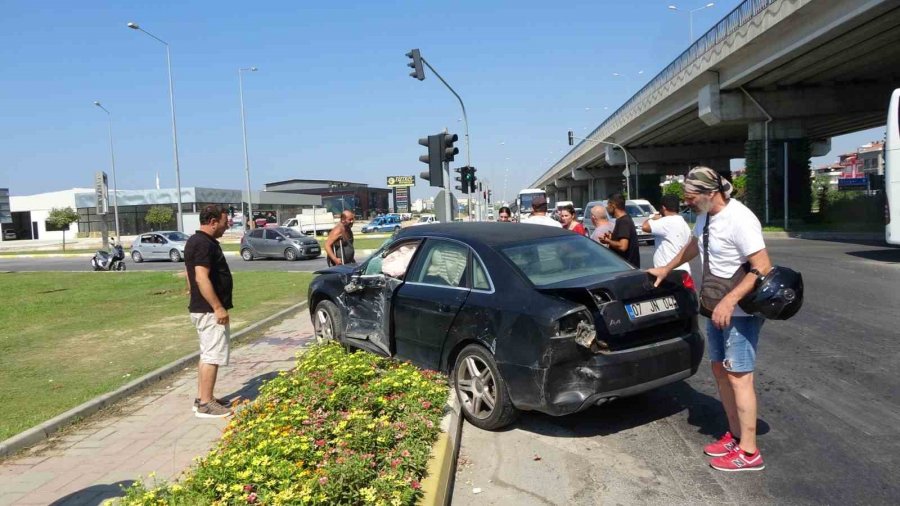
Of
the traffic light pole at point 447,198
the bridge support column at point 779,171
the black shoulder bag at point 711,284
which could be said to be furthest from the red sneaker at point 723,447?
the bridge support column at point 779,171

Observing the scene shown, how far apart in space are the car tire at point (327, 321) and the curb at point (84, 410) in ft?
5.07

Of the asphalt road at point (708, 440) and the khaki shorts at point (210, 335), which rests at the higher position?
the khaki shorts at point (210, 335)

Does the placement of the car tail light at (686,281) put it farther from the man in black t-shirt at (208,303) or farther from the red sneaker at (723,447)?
the man in black t-shirt at (208,303)

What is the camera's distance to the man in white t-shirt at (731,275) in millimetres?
A: 3889

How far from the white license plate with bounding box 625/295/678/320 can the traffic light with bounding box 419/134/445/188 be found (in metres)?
9.29

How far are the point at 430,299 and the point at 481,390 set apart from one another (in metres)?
0.94

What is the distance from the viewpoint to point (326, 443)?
3.93 metres

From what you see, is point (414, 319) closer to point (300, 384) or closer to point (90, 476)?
point (300, 384)

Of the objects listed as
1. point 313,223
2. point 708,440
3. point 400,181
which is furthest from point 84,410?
point 400,181

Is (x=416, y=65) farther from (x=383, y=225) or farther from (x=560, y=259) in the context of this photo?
(x=383, y=225)

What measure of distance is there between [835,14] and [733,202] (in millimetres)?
19475

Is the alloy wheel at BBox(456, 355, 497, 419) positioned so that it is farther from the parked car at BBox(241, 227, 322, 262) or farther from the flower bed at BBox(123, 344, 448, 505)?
the parked car at BBox(241, 227, 322, 262)

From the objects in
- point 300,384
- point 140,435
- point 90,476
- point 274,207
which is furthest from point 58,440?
point 274,207

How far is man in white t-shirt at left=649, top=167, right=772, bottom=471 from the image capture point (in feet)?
12.8
